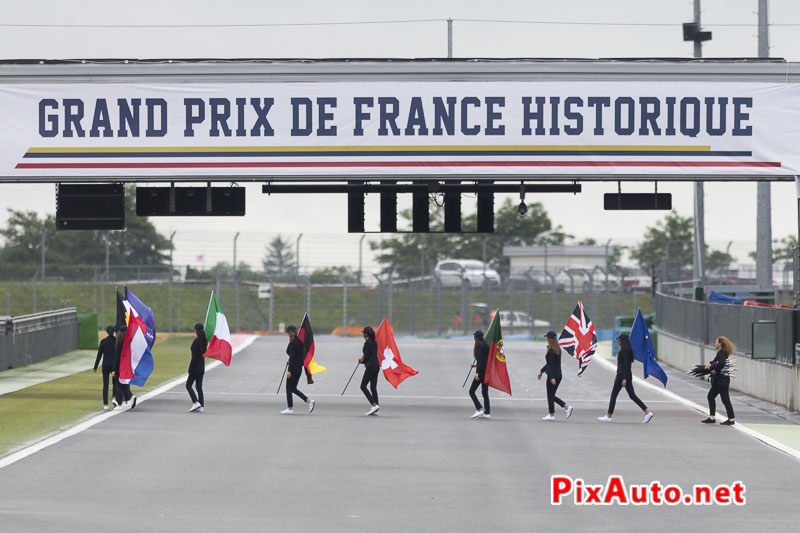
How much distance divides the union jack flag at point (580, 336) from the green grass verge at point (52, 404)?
8846 millimetres

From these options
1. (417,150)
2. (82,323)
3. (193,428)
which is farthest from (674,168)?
(82,323)

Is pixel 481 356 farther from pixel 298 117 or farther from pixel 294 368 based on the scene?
pixel 298 117

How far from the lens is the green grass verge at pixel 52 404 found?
58.5ft

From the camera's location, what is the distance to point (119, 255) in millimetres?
62156

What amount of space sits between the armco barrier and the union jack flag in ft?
47.3

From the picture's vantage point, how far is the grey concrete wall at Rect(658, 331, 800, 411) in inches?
887

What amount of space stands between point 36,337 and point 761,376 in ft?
62.1

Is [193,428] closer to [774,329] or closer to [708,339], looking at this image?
[774,329]

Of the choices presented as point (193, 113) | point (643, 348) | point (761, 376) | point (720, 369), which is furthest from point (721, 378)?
point (193, 113)

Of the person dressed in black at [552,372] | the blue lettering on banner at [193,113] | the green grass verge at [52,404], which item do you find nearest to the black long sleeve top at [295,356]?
the green grass verge at [52,404]

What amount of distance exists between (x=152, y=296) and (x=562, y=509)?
42542 mm

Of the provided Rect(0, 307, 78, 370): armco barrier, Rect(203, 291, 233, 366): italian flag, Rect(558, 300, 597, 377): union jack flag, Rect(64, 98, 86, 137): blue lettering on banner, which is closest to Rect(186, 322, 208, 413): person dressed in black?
Rect(203, 291, 233, 366): italian flag

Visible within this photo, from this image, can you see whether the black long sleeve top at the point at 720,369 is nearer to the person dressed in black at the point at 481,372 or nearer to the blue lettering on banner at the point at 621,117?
the person dressed in black at the point at 481,372

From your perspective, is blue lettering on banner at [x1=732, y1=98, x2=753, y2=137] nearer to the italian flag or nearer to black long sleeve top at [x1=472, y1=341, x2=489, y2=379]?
black long sleeve top at [x1=472, y1=341, x2=489, y2=379]
